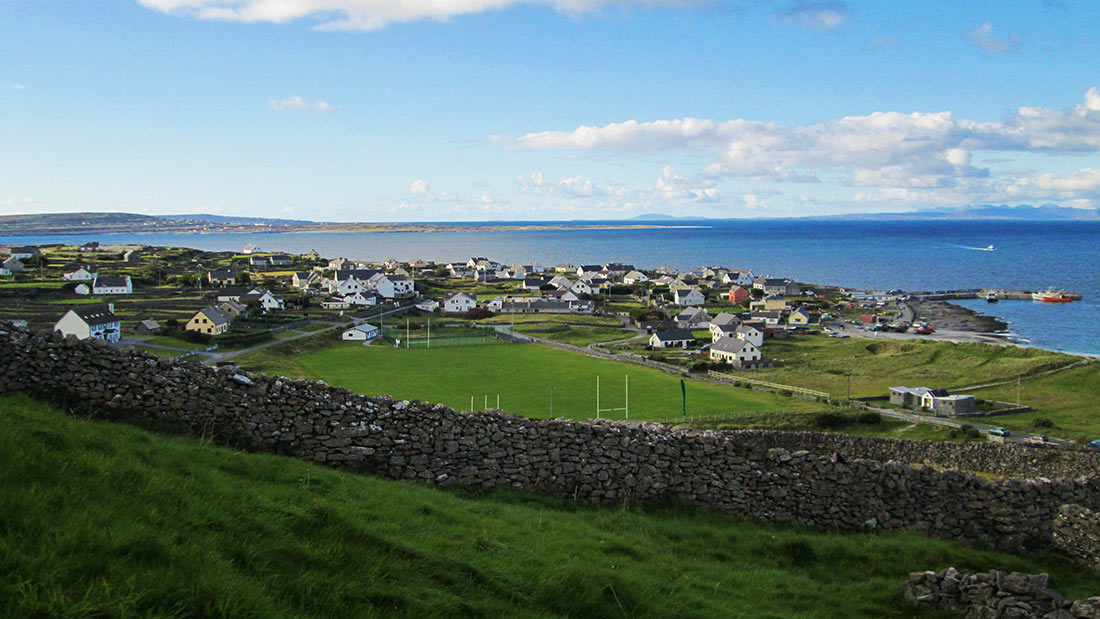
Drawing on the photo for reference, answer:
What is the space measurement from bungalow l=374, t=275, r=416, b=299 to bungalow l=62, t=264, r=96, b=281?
117ft

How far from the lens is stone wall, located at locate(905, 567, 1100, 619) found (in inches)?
348

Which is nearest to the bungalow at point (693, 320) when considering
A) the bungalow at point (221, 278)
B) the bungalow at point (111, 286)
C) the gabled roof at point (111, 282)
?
the bungalow at point (221, 278)

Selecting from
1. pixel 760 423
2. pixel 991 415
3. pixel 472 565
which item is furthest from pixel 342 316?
pixel 472 565

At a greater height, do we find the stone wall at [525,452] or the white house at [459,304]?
the stone wall at [525,452]

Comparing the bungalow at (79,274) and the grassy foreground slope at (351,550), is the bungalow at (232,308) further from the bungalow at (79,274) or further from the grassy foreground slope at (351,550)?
the grassy foreground slope at (351,550)

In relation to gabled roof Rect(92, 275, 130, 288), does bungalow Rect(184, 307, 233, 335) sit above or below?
below

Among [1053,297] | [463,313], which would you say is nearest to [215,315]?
[463,313]

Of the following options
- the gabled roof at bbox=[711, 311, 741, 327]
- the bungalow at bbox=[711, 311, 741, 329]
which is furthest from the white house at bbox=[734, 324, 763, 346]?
the gabled roof at bbox=[711, 311, 741, 327]

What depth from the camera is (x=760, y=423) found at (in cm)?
3672

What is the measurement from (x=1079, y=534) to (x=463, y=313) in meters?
83.7

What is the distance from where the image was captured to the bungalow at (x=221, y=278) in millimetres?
103750

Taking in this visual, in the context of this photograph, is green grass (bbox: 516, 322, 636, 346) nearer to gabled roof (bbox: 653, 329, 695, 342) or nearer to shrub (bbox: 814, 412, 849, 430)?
gabled roof (bbox: 653, 329, 695, 342)

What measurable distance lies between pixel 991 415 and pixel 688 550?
1515 inches

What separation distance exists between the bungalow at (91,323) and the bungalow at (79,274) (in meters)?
41.4
